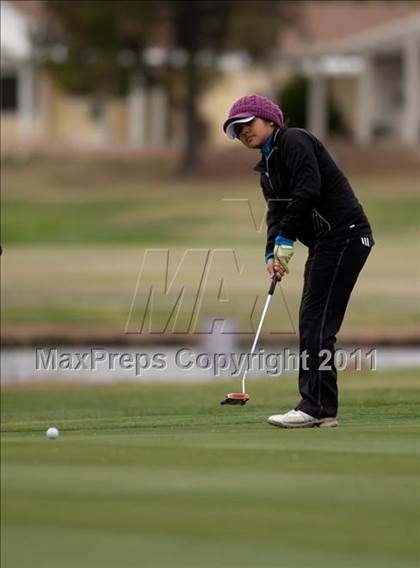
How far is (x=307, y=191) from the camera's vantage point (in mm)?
8461

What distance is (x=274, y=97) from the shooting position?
5744 cm

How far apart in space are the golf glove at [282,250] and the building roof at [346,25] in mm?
39891

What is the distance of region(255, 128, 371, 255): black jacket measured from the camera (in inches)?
335

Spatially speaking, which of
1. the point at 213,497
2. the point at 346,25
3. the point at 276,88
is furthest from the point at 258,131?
the point at 346,25

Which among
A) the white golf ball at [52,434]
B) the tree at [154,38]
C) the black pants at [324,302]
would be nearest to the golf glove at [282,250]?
the black pants at [324,302]

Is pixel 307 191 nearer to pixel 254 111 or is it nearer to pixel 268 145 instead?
pixel 268 145

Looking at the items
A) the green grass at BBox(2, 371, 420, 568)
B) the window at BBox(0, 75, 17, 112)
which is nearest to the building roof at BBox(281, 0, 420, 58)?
the window at BBox(0, 75, 17, 112)

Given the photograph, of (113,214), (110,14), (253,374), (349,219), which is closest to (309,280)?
(349,219)

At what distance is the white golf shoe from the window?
5108 cm

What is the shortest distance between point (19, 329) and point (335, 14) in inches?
1656

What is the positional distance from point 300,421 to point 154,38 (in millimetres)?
38035

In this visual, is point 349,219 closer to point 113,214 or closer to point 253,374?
point 253,374

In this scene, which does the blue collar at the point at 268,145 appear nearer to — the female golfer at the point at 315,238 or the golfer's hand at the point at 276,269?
the female golfer at the point at 315,238

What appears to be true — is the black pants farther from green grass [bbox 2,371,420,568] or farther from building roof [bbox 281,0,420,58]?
building roof [bbox 281,0,420,58]
